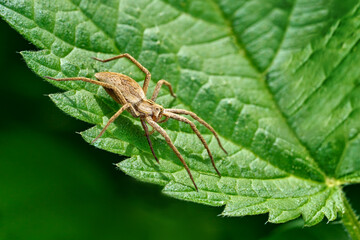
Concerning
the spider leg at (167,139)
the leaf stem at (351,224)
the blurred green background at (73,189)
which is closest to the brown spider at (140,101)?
the spider leg at (167,139)

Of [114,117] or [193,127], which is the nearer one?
[114,117]

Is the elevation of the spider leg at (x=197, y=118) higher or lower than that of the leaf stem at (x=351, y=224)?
higher

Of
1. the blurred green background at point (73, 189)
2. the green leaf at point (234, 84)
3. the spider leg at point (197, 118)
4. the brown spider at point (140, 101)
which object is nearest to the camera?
the green leaf at point (234, 84)

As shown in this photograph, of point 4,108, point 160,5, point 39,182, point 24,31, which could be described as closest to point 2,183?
point 39,182

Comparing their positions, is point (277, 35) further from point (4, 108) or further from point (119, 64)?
point (4, 108)

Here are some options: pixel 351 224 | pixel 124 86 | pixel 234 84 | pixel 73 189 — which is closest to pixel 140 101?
pixel 124 86

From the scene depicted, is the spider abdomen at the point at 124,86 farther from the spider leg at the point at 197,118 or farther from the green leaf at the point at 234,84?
the spider leg at the point at 197,118

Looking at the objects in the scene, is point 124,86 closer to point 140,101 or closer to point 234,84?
point 140,101
